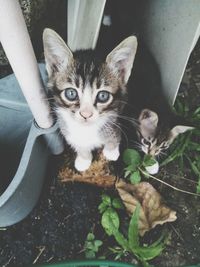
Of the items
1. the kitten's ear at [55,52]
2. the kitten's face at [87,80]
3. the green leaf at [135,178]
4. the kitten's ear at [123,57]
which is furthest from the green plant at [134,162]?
the kitten's ear at [55,52]

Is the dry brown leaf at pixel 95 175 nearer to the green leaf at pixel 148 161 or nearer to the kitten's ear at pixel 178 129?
the green leaf at pixel 148 161

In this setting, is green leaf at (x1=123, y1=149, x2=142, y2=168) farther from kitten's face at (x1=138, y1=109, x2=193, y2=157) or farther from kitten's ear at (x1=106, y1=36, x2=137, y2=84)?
kitten's ear at (x1=106, y1=36, x2=137, y2=84)

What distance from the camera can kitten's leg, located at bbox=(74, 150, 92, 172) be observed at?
188 centimetres

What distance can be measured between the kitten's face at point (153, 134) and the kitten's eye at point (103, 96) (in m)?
0.26

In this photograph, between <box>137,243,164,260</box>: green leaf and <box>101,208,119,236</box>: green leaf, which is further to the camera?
<box>101,208,119,236</box>: green leaf

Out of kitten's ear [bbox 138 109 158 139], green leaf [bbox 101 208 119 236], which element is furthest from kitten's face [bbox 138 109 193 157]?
green leaf [bbox 101 208 119 236]

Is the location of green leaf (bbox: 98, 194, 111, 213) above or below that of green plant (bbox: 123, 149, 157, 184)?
below

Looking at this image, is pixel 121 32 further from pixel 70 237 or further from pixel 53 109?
pixel 70 237

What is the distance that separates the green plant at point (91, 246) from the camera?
1706 mm

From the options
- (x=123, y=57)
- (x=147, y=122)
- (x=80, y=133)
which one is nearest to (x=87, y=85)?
(x=123, y=57)

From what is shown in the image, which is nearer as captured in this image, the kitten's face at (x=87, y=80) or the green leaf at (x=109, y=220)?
the kitten's face at (x=87, y=80)

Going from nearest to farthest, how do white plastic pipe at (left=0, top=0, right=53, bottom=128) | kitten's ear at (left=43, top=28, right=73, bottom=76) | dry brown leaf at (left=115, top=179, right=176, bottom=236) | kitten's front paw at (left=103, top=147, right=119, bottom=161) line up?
1. white plastic pipe at (left=0, top=0, right=53, bottom=128)
2. kitten's ear at (left=43, top=28, right=73, bottom=76)
3. dry brown leaf at (left=115, top=179, right=176, bottom=236)
4. kitten's front paw at (left=103, top=147, right=119, bottom=161)

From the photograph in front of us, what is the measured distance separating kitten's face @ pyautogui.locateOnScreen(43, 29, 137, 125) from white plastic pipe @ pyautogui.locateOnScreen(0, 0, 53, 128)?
0.24 feet

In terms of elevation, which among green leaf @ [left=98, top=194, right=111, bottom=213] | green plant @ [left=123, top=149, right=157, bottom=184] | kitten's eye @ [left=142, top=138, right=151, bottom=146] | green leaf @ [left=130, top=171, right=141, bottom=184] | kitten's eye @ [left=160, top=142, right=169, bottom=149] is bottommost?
green leaf @ [left=98, top=194, right=111, bottom=213]
